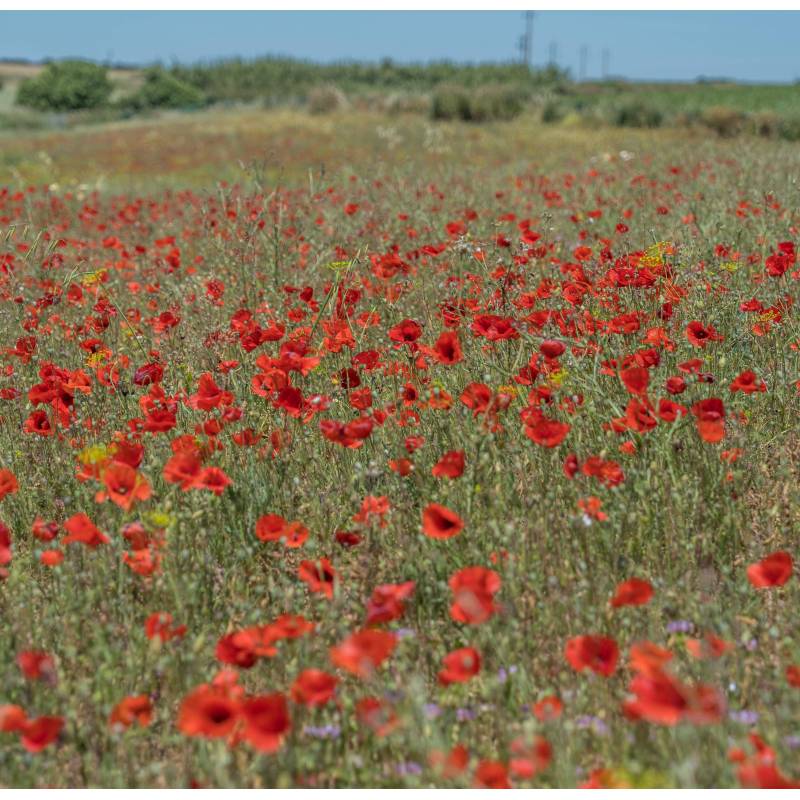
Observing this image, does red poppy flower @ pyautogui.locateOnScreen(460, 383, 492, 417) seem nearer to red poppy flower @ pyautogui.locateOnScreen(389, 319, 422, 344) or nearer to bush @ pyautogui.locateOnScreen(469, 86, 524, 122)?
red poppy flower @ pyautogui.locateOnScreen(389, 319, 422, 344)

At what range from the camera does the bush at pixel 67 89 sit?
5447 centimetres

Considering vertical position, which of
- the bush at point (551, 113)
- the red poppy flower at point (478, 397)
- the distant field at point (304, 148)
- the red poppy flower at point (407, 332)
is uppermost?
the bush at point (551, 113)

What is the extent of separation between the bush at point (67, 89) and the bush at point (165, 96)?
2.99 m

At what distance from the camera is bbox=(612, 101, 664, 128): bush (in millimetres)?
24422

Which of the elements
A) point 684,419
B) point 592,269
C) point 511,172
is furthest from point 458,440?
point 511,172

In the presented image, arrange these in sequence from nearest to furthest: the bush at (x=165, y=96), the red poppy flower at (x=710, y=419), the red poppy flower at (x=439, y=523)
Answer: the red poppy flower at (x=439, y=523)
the red poppy flower at (x=710, y=419)
the bush at (x=165, y=96)

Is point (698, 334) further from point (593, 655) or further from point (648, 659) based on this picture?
point (648, 659)

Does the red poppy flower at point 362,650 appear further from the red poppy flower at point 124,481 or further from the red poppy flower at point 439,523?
the red poppy flower at point 124,481

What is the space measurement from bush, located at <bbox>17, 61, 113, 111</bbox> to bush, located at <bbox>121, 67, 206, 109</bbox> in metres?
2.99

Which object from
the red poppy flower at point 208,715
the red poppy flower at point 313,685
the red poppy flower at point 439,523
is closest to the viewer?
the red poppy flower at point 208,715

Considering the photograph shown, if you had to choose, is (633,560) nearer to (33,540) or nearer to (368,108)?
(33,540)

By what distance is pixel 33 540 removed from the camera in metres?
2.71

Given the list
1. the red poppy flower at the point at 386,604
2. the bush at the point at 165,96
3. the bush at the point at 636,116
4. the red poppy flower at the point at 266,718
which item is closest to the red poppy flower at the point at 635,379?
the red poppy flower at the point at 386,604

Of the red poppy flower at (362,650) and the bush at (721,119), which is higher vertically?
the bush at (721,119)
